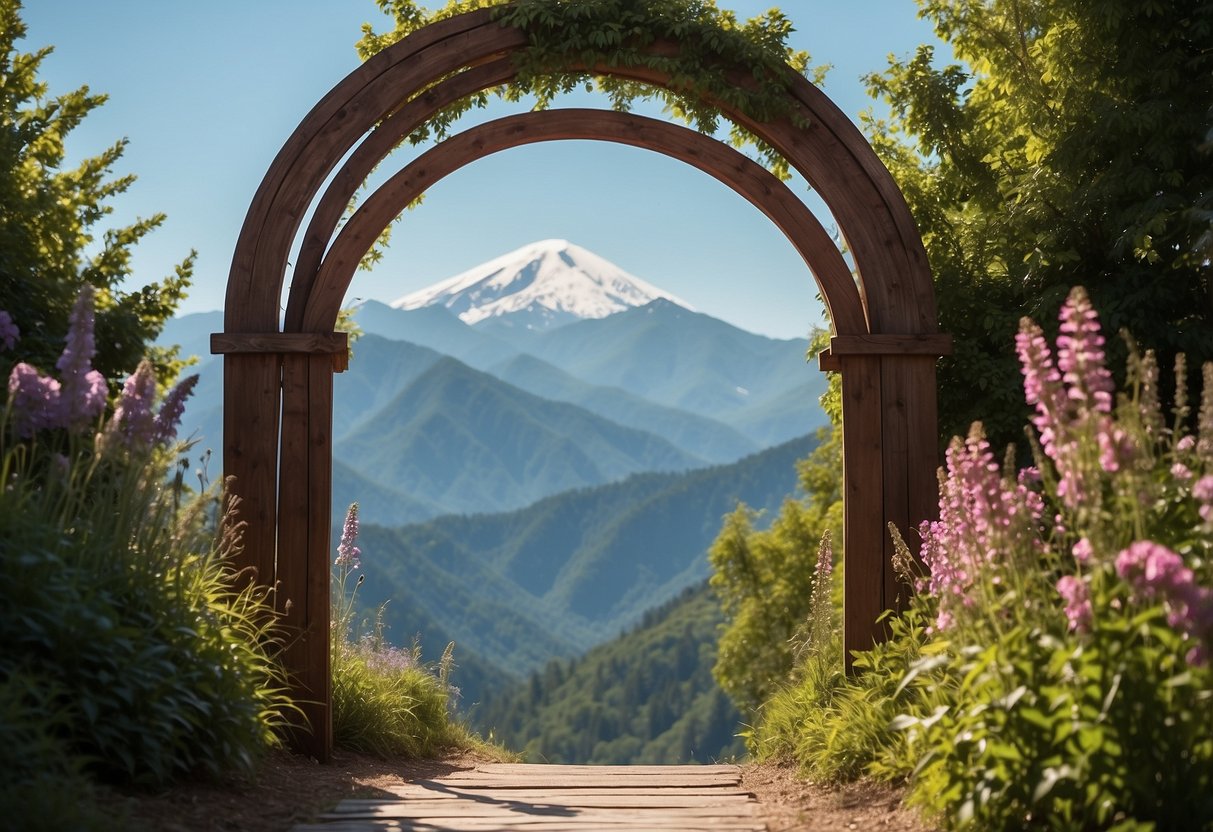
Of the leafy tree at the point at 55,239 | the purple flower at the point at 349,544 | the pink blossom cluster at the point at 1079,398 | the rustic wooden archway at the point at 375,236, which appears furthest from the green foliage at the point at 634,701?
the pink blossom cluster at the point at 1079,398

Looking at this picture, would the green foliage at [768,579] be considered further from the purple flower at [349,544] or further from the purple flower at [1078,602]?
the purple flower at [1078,602]

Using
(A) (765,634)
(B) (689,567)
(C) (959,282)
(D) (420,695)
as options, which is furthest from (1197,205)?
(B) (689,567)

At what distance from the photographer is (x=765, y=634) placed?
23.8m

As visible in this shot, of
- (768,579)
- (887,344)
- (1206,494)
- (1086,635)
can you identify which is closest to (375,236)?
(887,344)

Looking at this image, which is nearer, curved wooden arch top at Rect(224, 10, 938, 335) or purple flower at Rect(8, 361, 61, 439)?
purple flower at Rect(8, 361, 61, 439)

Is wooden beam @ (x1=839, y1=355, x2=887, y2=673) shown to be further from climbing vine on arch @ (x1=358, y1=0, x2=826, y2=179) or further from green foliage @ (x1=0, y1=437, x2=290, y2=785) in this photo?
green foliage @ (x1=0, y1=437, x2=290, y2=785)

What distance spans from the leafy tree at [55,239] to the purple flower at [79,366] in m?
2.25

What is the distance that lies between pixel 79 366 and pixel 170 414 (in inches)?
15.9

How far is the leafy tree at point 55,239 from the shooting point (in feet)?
23.0

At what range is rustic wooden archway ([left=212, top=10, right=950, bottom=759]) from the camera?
221 inches

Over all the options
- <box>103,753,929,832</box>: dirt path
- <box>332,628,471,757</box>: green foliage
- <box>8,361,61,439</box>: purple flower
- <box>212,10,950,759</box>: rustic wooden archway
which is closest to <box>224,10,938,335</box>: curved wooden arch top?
<box>212,10,950,759</box>: rustic wooden archway

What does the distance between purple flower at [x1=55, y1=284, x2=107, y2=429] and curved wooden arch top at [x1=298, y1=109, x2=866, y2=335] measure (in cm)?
198

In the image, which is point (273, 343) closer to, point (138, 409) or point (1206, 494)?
point (138, 409)

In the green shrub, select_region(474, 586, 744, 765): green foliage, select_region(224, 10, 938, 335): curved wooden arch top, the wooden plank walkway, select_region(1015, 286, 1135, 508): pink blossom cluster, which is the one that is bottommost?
select_region(474, 586, 744, 765): green foliage
